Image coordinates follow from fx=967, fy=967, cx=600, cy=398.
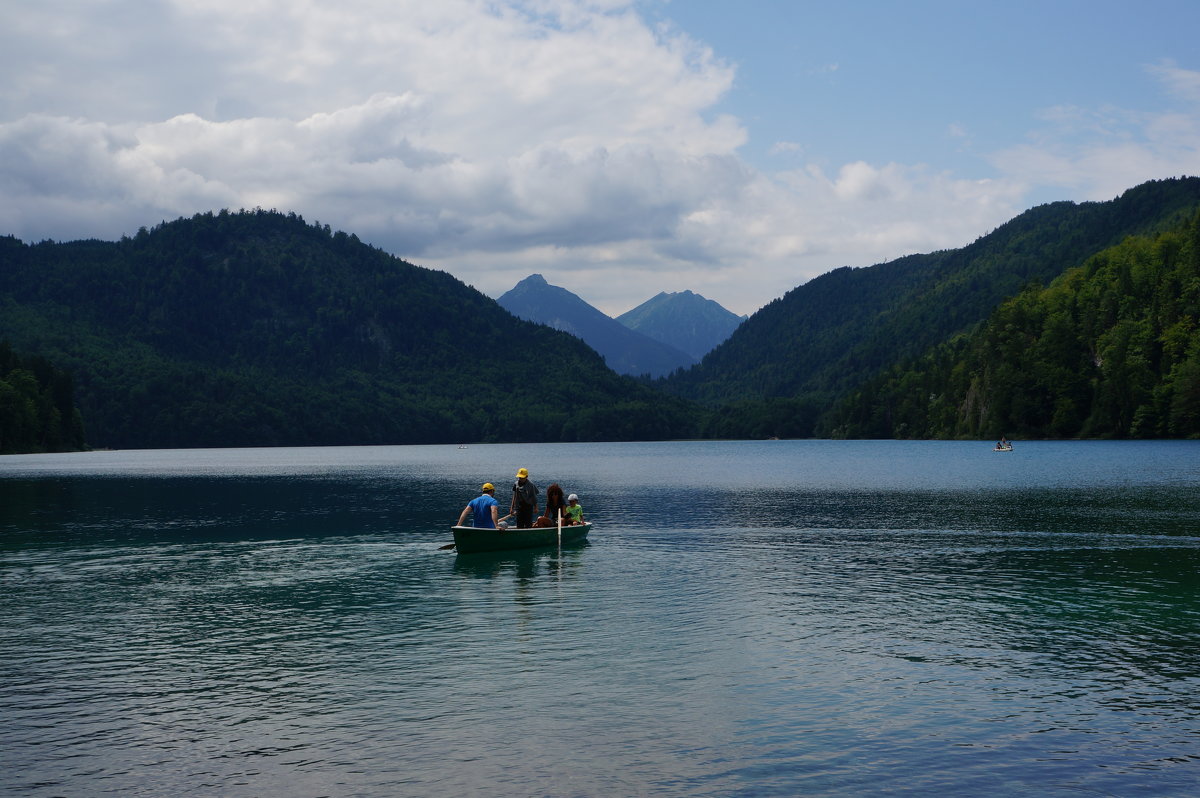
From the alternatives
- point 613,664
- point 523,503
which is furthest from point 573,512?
point 613,664

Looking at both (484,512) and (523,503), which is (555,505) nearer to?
(523,503)

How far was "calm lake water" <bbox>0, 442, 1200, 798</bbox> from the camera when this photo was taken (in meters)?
17.6

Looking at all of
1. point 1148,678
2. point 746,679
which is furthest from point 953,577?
point 746,679

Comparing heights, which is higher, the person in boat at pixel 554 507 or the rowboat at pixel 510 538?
the person in boat at pixel 554 507

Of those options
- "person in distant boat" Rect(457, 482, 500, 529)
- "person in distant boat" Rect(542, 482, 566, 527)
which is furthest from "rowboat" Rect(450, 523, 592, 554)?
"person in distant boat" Rect(542, 482, 566, 527)

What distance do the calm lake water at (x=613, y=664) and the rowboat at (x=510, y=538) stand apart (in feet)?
2.56

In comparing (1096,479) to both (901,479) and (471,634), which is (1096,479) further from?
(471,634)

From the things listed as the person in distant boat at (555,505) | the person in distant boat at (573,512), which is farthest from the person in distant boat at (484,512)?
the person in distant boat at (573,512)

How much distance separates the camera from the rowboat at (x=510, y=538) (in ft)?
160

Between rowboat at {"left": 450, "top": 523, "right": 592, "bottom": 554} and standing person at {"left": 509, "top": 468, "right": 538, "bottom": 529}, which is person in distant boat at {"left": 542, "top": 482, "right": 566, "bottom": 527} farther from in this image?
standing person at {"left": 509, "top": 468, "right": 538, "bottom": 529}

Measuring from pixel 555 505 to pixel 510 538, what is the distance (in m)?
3.83

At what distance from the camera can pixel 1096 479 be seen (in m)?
104

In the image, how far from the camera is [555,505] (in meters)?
53.7

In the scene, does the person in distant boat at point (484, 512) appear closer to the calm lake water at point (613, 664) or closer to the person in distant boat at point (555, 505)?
the calm lake water at point (613, 664)
